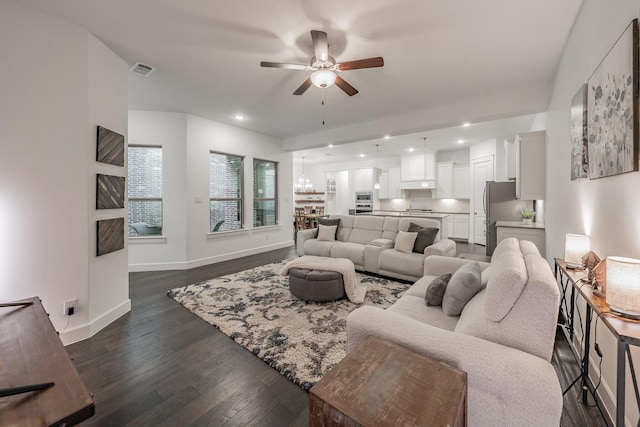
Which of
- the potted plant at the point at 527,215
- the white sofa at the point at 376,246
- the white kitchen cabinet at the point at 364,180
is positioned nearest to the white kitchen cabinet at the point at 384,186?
the white kitchen cabinet at the point at 364,180

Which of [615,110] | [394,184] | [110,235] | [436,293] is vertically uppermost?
[394,184]

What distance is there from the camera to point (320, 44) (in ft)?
7.84

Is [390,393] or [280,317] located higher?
[390,393]

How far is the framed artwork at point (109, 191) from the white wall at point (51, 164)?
0.19 ft

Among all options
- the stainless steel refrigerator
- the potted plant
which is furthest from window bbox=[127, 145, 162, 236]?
the potted plant

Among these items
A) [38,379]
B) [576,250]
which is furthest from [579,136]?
[38,379]

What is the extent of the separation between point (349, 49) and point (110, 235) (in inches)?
126

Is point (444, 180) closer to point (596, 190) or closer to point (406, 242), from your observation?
point (406, 242)

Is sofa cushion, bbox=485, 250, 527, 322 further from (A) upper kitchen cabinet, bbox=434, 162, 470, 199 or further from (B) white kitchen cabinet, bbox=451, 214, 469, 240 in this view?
(A) upper kitchen cabinet, bbox=434, 162, 470, 199

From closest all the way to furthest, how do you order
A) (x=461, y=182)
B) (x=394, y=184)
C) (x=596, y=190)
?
(x=596, y=190)
(x=461, y=182)
(x=394, y=184)

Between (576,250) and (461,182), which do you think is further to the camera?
(461,182)

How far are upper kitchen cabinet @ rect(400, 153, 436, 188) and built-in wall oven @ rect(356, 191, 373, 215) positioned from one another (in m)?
1.45

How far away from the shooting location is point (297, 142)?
6.47 meters

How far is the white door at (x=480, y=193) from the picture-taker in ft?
22.0
